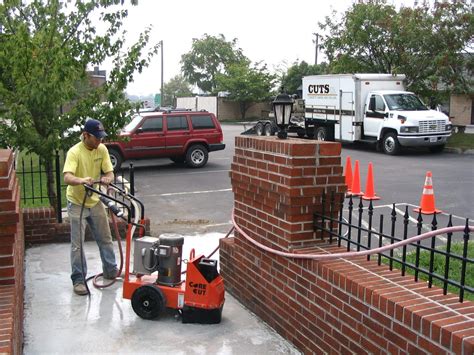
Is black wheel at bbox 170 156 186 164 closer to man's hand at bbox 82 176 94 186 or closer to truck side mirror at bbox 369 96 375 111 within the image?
truck side mirror at bbox 369 96 375 111

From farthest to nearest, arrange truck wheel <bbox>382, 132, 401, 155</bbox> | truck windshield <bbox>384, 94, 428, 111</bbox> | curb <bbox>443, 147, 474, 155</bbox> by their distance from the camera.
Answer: curb <bbox>443, 147, 474, 155</bbox> < truck windshield <bbox>384, 94, 428, 111</bbox> < truck wheel <bbox>382, 132, 401, 155</bbox>

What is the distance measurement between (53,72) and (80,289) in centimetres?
324

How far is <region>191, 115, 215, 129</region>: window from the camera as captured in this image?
54.4 feet

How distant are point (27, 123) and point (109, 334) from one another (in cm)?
421

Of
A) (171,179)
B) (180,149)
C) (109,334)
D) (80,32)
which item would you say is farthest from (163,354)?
(180,149)

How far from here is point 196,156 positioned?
1658 centimetres

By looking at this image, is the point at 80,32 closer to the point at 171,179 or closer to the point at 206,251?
the point at 206,251

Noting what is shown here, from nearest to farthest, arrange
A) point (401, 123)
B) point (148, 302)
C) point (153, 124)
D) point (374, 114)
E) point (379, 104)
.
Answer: point (148, 302) → point (153, 124) → point (401, 123) → point (379, 104) → point (374, 114)

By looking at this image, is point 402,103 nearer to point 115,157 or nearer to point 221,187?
point 221,187

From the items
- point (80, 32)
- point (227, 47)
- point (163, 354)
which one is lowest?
point (163, 354)

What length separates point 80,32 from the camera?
8109 millimetres

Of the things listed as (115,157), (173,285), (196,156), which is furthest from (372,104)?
(173,285)

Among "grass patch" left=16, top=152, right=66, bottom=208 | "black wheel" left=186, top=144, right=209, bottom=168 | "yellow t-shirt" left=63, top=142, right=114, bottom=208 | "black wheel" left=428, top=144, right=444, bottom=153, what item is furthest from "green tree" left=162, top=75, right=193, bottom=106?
"yellow t-shirt" left=63, top=142, right=114, bottom=208

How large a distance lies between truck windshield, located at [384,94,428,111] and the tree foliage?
8.45 feet
